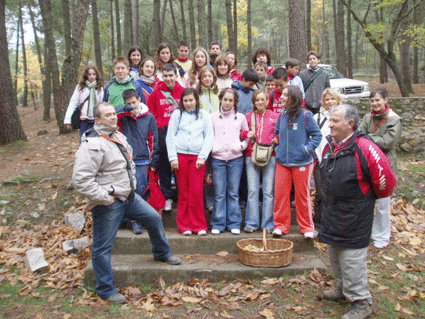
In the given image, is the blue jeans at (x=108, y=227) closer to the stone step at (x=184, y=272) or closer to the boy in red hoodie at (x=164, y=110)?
the stone step at (x=184, y=272)

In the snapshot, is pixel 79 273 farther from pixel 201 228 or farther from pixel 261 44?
pixel 261 44

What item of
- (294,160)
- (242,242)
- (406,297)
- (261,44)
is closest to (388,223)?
(406,297)

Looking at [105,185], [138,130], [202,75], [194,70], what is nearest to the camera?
[105,185]

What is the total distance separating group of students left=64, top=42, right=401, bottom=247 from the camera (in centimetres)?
498

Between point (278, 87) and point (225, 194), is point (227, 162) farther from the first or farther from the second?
point (278, 87)

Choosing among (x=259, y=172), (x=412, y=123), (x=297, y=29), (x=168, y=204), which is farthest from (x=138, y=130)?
(x=412, y=123)

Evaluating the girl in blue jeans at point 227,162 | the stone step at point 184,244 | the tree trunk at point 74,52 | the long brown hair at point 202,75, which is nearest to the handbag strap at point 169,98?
the long brown hair at point 202,75

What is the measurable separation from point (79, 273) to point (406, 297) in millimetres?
3960

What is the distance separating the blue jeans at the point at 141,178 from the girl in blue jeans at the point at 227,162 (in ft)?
3.17

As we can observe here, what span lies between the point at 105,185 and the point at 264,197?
7.50 feet

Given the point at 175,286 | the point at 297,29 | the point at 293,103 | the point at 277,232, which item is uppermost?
the point at 297,29

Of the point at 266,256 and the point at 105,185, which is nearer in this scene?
the point at 105,185

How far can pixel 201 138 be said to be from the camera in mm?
5141

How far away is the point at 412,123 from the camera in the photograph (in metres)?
8.75
